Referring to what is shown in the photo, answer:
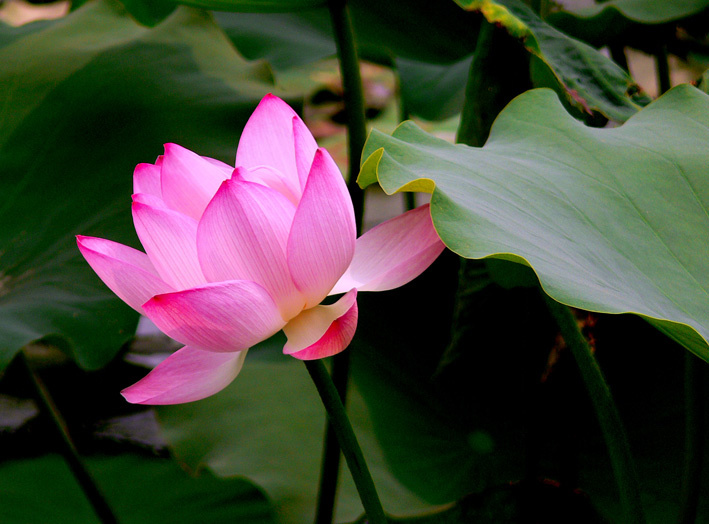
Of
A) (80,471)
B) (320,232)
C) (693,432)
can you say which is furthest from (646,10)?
(80,471)

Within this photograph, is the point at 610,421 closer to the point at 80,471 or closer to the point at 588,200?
Result: the point at 588,200

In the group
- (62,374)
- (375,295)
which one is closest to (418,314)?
(375,295)

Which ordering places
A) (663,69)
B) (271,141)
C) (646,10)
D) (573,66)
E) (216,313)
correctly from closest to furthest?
(216,313) → (271,141) → (573,66) → (646,10) → (663,69)

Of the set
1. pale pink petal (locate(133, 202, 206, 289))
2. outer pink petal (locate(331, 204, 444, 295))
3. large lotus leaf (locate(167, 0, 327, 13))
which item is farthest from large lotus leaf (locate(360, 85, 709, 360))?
large lotus leaf (locate(167, 0, 327, 13))

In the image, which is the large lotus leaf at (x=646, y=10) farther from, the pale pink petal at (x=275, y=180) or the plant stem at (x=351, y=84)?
the pale pink petal at (x=275, y=180)

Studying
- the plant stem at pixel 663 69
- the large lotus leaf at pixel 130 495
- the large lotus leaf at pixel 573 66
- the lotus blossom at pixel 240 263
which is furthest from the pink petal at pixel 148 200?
the plant stem at pixel 663 69

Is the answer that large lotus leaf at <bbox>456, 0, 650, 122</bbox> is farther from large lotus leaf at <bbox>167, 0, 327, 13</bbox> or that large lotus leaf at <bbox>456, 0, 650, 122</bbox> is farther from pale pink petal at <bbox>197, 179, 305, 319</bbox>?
pale pink petal at <bbox>197, 179, 305, 319</bbox>
